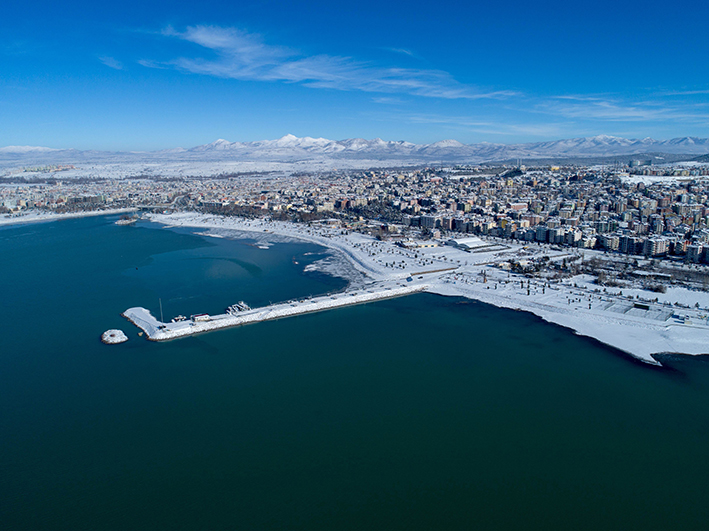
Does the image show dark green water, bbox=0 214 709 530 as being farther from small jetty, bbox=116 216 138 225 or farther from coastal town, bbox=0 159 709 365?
small jetty, bbox=116 216 138 225

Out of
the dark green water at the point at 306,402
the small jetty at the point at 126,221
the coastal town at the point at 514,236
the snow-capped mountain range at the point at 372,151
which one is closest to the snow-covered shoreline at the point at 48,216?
the coastal town at the point at 514,236

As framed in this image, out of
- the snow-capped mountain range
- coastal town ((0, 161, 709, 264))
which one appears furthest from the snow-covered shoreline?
the snow-capped mountain range

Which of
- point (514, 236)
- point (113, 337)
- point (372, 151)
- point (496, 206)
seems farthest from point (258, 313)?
point (372, 151)

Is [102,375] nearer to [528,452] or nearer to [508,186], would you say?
[528,452]

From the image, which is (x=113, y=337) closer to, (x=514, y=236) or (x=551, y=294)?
(x=551, y=294)

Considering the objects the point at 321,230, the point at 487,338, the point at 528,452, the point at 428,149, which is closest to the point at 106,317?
the point at 487,338
